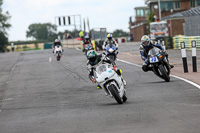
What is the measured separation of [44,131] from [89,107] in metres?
2.82

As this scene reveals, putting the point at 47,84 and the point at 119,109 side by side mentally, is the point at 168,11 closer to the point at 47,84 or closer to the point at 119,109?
the point at 47,84

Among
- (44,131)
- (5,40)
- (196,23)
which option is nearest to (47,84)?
(44,131)

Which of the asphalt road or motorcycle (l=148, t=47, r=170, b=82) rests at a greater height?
motorcycle (l=148, t=47, r=170, b=82)

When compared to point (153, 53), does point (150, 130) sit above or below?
below

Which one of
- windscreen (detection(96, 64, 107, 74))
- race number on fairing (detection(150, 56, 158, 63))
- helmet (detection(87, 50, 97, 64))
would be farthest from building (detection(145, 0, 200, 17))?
windscreen (detection(96, 64, 107, 74))

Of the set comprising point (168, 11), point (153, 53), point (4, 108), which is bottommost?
point (4, 108)

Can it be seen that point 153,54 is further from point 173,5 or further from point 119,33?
point 119,33

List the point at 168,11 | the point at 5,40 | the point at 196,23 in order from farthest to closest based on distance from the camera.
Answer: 1. the point at 5,40
2. the point at 168,11
3. the point at 196,23

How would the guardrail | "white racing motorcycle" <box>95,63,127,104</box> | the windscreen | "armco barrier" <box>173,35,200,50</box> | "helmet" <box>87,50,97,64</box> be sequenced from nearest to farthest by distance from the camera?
"white racing motorcycle" <box>95,63,127,104</box>, the windscreen, "helmet" <box>87,50,97,64</box>, "armco barrier" <box>173,35,200,50</box>, the guardrail

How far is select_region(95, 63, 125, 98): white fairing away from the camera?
1083cm

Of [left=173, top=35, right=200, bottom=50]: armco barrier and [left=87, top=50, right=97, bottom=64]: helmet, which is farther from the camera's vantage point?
[left=173, top=35, right=200, bottom=50]: armco barrier

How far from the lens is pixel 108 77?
10.8 m

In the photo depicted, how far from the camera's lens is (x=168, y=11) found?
81250mm

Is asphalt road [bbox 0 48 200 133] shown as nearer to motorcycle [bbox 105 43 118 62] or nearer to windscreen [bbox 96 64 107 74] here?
windscreen [bbox 96 64 107 74]
